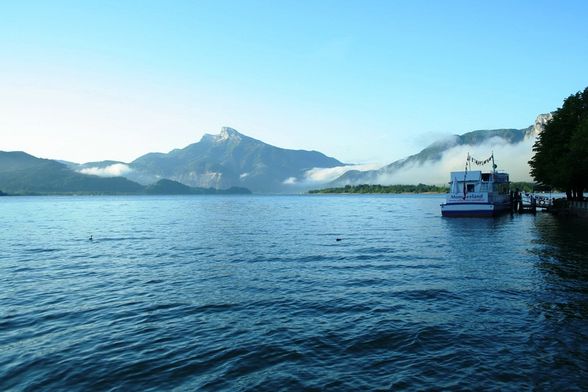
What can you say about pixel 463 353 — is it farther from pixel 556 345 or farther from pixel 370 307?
pixel 370 307

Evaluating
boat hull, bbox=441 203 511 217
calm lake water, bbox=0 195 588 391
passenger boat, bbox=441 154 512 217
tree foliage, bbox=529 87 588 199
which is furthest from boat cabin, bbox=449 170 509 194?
calm lake water, bbox=0 195 588 391

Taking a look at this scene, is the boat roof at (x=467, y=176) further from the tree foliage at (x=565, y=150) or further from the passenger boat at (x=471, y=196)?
the tree foliage at (x=565, y=150)

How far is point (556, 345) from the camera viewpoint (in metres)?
13.2

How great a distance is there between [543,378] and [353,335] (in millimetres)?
5768

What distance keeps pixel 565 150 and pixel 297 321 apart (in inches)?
2935

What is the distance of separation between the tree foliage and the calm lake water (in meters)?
35.7

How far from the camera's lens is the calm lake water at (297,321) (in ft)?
37.9

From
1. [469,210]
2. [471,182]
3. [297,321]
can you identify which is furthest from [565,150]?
[297,321]

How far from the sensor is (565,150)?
238ft

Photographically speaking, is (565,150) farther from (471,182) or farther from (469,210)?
(469,210)

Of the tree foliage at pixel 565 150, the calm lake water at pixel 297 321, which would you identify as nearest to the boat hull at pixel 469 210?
the tree foliage at pixel 565 150

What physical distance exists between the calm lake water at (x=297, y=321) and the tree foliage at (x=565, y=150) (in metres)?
35.7

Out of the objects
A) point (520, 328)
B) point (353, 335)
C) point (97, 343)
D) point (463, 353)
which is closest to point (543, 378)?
point (463, 353)

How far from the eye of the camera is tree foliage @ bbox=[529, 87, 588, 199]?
61.8m
